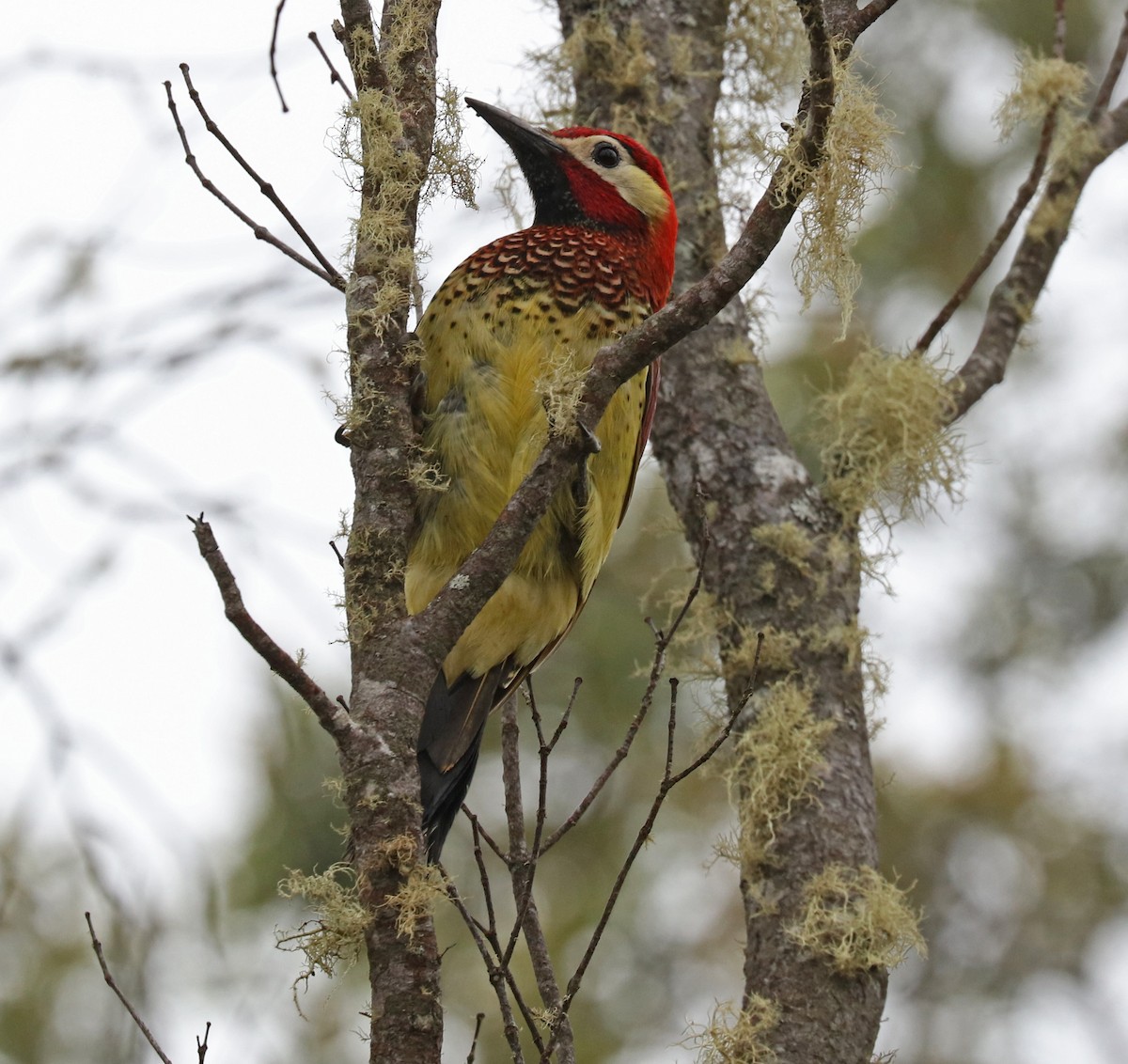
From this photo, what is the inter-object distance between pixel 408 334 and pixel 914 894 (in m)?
3.47

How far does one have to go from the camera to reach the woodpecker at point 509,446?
8.44ft

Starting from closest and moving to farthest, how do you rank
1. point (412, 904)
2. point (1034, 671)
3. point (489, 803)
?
point (412, 904) < point (489, 803) < point (1034, 671)

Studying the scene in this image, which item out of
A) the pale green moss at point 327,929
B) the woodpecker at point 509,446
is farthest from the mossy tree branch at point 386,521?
the woodpecker at point 509,446

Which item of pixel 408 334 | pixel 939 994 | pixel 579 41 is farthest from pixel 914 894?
pixel 408 334

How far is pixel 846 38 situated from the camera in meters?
1.98

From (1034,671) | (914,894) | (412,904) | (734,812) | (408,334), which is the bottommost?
(412,904)

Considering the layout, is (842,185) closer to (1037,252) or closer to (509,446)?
(509,446)

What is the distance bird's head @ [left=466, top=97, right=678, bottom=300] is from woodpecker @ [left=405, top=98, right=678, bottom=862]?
94 millimetres

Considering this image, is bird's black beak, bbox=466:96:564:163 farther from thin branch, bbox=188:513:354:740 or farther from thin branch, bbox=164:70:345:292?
thin branch, bbox=188:513:354:740

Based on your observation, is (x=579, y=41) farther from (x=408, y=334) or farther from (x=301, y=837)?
(x=301, y=837)

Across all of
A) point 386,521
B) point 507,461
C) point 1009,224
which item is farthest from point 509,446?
point 1009,224

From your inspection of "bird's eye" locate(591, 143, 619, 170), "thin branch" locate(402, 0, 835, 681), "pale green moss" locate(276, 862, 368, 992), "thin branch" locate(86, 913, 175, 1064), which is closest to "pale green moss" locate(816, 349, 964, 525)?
"bird's eye" locate(591, 143, 619, 170)

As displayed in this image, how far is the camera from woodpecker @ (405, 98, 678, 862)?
257 cm

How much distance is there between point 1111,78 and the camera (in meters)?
3.61
